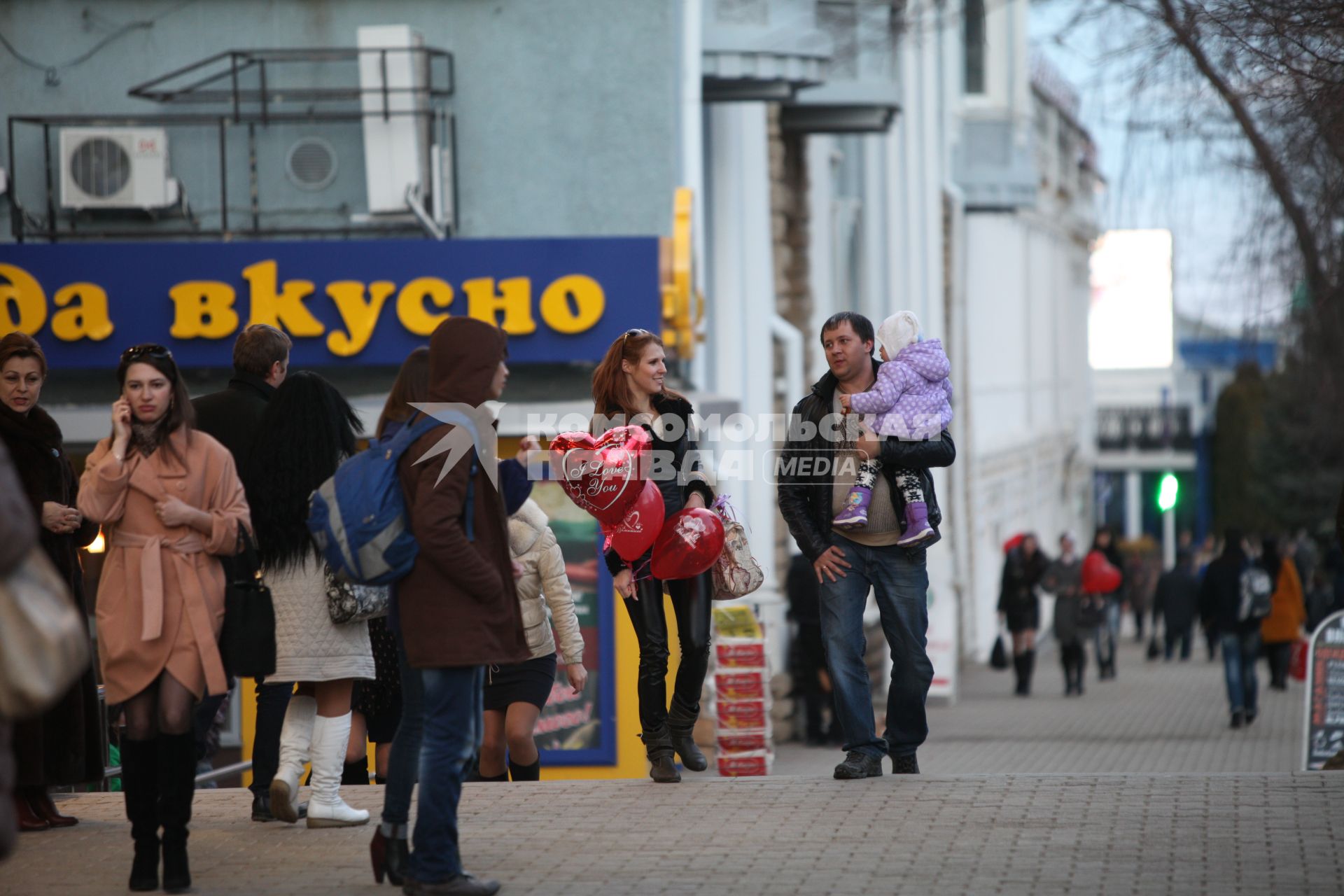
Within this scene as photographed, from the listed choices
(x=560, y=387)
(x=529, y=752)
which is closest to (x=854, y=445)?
(x=529, y=752)

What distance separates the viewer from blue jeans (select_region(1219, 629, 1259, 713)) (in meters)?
19.5

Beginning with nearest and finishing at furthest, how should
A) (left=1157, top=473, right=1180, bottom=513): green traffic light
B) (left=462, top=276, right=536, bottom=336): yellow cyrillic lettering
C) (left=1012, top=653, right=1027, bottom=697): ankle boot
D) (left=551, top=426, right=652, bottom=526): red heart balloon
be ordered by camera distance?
(left=551, top=426, right=652, bottom=526): red heart balloon, (left=462, top=276, right=536, bottom=336): yellow cyrillic lettering, (left=1012, top=653, right=1027, bottom=697): ankle boot, (left=1157, top=473, right=1180, bottom=513): green traffic light

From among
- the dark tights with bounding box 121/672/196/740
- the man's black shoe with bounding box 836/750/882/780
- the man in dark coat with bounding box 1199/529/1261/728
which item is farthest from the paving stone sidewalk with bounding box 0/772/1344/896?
the man in dark coat with bounding box 1199/529/1261/728

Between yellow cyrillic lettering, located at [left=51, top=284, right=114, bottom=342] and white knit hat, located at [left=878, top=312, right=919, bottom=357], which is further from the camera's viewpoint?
yellow cyrillic lettering, located at [left=51, top=284, right=114, bottom=342]

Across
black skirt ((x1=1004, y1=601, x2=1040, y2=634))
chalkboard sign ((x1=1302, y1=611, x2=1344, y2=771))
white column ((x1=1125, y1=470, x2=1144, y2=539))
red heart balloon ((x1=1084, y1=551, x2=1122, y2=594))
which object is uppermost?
chalkboard sign ((x1=1302, y1=611, x2=1344, y2=771))

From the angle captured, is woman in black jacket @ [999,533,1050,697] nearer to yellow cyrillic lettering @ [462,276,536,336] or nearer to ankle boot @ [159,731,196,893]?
yellow cyrillic lettering @ [462,276,536,336]

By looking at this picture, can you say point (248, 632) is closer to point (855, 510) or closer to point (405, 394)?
point (405, 394)

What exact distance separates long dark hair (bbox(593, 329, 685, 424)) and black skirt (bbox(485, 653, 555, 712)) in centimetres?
144

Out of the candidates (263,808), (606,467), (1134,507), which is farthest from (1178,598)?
(1134,507)

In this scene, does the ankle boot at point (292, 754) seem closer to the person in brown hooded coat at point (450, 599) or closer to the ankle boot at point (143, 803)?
the ankle boot at point (143, 803)

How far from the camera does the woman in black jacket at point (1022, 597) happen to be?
24016 mm

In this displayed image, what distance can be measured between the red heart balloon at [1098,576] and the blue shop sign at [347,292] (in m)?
13.6

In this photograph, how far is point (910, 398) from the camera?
7.39m

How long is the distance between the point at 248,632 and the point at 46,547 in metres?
1.45
